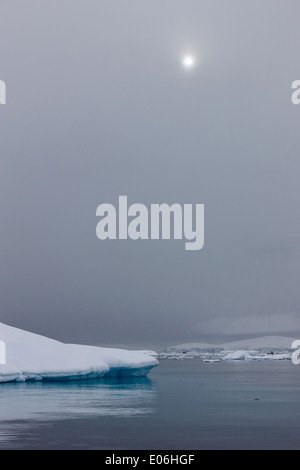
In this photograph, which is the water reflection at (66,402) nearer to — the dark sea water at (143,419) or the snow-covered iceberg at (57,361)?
the dark sea water at (143,419)

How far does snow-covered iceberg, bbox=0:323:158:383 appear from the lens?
30.1 meters

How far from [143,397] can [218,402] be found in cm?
303

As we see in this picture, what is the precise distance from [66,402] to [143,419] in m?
4.88

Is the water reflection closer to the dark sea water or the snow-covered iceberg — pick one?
the dark sea water

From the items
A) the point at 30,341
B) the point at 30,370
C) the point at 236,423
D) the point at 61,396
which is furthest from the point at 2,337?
the point at 236,423

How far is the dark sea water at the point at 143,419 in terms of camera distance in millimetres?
13266

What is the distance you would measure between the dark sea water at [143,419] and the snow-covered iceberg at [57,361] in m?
2.32

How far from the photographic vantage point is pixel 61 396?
78.9ft

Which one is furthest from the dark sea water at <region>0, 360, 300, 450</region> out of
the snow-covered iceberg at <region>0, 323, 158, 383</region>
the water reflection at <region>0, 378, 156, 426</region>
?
→ the snow-covered iceberg at <region>0, 323, 158, 383</region>

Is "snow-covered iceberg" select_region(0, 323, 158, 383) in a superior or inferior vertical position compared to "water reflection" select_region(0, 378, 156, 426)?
superior

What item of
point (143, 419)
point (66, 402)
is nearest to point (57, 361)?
point (66, 402)

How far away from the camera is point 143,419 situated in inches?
687

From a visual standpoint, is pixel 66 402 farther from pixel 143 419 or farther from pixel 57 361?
pixel 57 361
